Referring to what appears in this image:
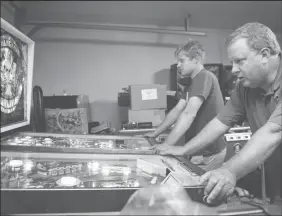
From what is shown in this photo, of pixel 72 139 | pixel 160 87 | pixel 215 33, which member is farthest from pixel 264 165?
pixel 215 33

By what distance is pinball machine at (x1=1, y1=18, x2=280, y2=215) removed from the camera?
78cm

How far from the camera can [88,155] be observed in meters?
1.33

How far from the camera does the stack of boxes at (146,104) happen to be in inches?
145

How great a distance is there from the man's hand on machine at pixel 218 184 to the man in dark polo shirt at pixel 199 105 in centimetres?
98

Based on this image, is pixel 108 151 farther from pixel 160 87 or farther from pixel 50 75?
pixel 50 75

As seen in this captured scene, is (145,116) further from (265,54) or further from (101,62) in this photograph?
(265,54)

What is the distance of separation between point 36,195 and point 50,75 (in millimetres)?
3928

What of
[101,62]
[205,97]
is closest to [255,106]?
[205,97]

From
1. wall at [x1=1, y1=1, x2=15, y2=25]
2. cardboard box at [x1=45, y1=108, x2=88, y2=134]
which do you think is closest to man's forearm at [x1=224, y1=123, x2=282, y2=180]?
cardboard box at [x1=45, y1=108, x2=88, y2=134]

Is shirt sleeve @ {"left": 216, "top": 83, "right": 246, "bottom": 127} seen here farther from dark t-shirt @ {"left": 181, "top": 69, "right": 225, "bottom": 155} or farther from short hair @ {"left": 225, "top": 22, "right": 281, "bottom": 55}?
dark t-shirt @ {"left": 181, "top": 69, "right": 225, "bottom": 155}

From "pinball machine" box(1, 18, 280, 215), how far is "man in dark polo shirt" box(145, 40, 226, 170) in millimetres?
529

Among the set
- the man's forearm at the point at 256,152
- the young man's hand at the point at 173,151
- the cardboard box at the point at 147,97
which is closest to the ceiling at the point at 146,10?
the cardboard box at the point at 147,97

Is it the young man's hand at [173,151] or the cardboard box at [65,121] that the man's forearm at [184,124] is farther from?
the cardboard box at [65,121]

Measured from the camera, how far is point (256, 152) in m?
1.12
